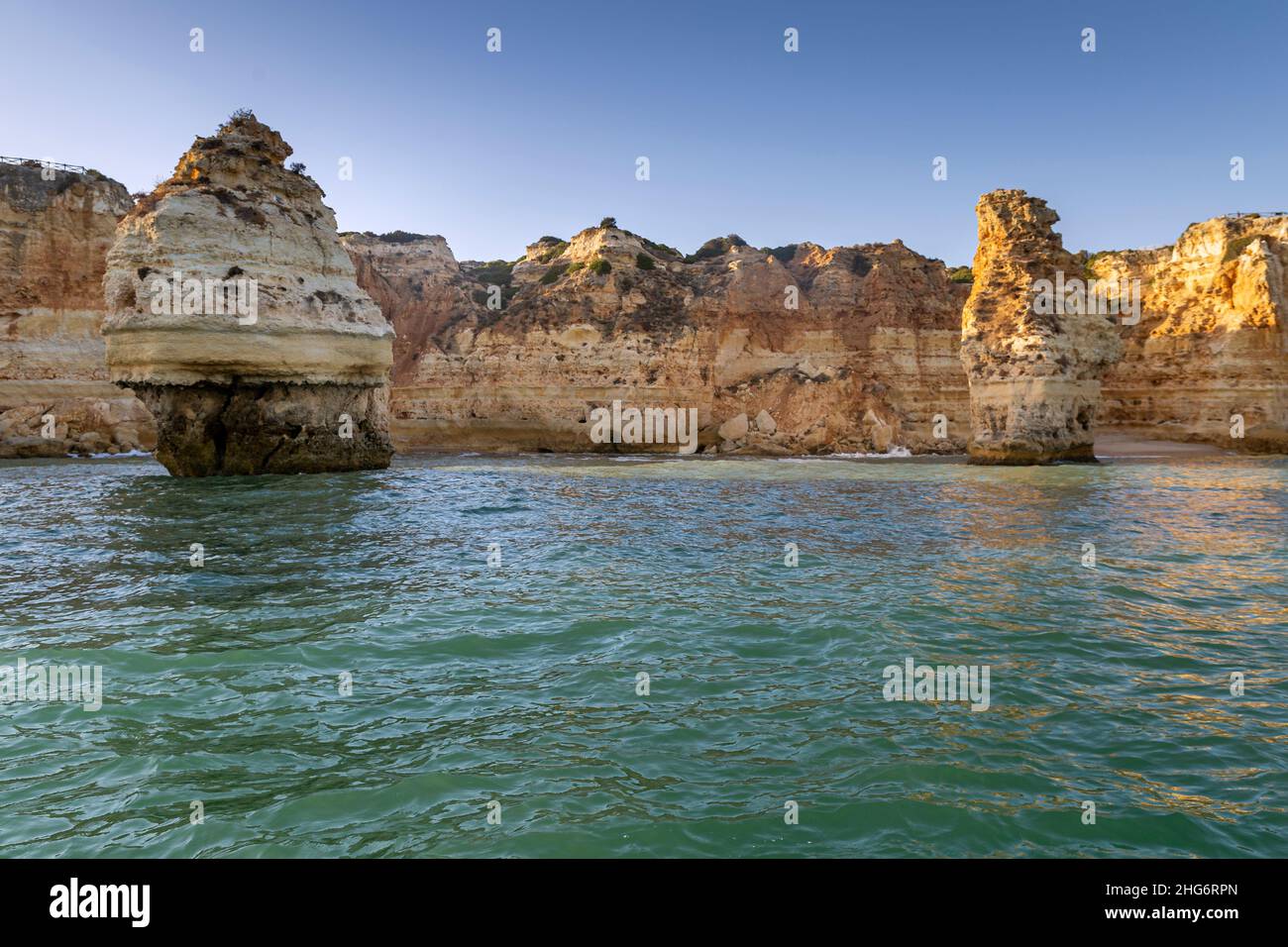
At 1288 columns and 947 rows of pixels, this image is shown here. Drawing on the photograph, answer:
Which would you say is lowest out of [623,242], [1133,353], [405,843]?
[405,843]

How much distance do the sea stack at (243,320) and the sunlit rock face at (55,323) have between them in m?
18.0

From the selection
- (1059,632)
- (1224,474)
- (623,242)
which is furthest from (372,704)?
(623,242)

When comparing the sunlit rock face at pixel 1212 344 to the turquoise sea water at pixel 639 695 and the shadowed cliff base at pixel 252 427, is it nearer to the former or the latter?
the turquoise sea water at pixel 639 695

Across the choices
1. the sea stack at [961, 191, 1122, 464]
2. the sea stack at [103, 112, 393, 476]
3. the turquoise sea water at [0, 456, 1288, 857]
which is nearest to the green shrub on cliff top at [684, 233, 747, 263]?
the sea stack at [961, 191, 1122, 464]

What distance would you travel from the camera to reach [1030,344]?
102 feet

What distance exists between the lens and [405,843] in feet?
12.3

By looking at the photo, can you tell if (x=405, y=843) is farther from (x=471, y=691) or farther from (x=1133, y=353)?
(x=1133, y=353)

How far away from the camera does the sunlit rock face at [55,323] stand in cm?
3591

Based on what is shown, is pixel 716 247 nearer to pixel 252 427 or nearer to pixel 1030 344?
pixel 1030 344

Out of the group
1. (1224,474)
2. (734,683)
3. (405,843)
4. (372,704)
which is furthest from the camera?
(1224,474)

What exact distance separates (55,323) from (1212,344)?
56.9 meters

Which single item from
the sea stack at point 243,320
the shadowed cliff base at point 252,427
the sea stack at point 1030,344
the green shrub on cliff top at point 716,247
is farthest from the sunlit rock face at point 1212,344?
the shadowed cliff base at point 252,427

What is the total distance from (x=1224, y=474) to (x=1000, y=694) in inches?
988

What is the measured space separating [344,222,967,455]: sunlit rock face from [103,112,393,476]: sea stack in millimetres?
18243
